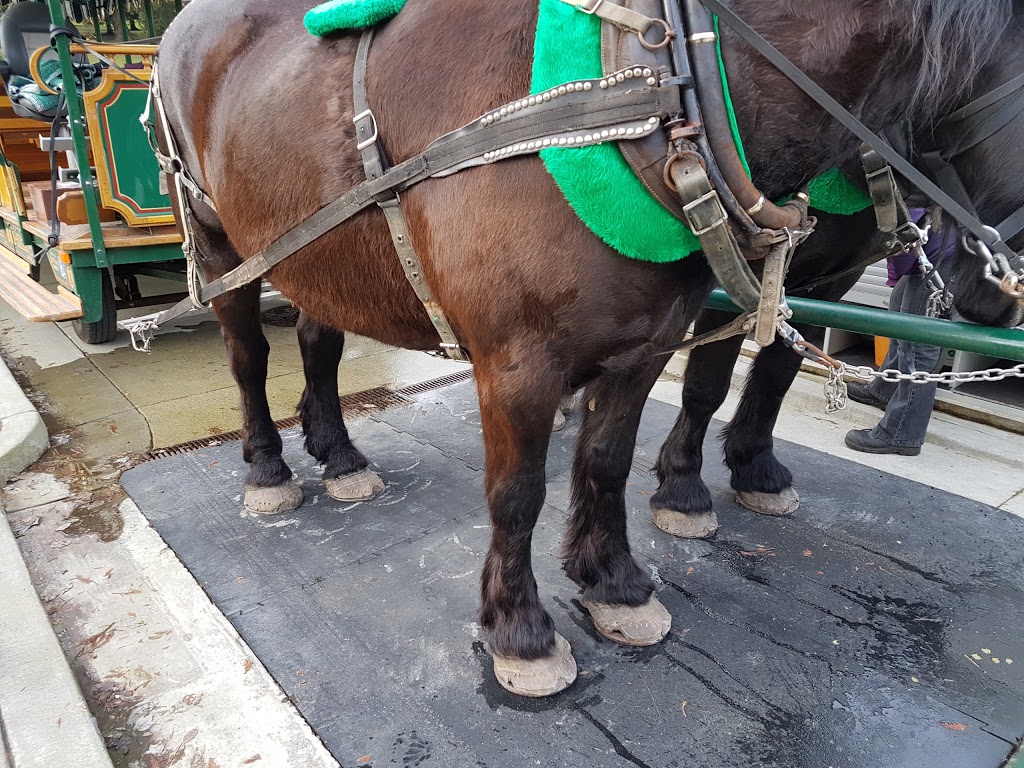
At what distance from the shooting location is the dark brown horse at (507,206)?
120 centimetres

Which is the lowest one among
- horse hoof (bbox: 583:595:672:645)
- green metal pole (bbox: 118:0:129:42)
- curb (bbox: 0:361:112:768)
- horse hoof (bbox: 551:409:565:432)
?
horse hoof (bbox: 551:409:565:432)

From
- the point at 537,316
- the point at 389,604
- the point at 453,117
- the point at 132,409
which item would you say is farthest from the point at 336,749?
the point at 132,409

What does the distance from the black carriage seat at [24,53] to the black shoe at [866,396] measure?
5.37 m

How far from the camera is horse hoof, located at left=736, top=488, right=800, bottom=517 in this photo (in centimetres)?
262

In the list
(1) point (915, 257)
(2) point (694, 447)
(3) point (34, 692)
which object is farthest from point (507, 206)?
(1) point (915, 257)

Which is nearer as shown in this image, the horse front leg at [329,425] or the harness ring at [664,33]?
the harness ring at [664,33]

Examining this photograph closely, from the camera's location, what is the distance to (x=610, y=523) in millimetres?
2020

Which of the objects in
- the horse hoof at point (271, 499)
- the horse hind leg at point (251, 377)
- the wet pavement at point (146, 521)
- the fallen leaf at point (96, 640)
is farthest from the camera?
the horse hoof at point (271, 499)

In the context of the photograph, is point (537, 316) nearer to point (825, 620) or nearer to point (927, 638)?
point (825, 620)

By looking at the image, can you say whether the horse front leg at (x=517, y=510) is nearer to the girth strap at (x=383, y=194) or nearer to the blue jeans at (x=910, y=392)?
the girth strap at (x=383, y=194)

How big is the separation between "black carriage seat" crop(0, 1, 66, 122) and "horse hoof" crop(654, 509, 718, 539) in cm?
480

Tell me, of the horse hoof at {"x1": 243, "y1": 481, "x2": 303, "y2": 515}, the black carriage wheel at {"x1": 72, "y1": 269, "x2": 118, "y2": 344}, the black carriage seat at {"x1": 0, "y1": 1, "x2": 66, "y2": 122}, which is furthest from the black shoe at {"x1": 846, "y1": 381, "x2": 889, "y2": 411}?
the black carriage seat at {"x1": 0, "y1": 1, "x2": 66, "y2": 122}

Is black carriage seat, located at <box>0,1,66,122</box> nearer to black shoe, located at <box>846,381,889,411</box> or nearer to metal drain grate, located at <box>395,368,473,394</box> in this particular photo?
metal drain grate, located at <box>395,368,473,394</box>

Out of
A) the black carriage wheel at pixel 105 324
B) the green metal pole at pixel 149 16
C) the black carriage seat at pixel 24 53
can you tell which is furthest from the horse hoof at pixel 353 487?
the green metal pole at pixel 149 16
